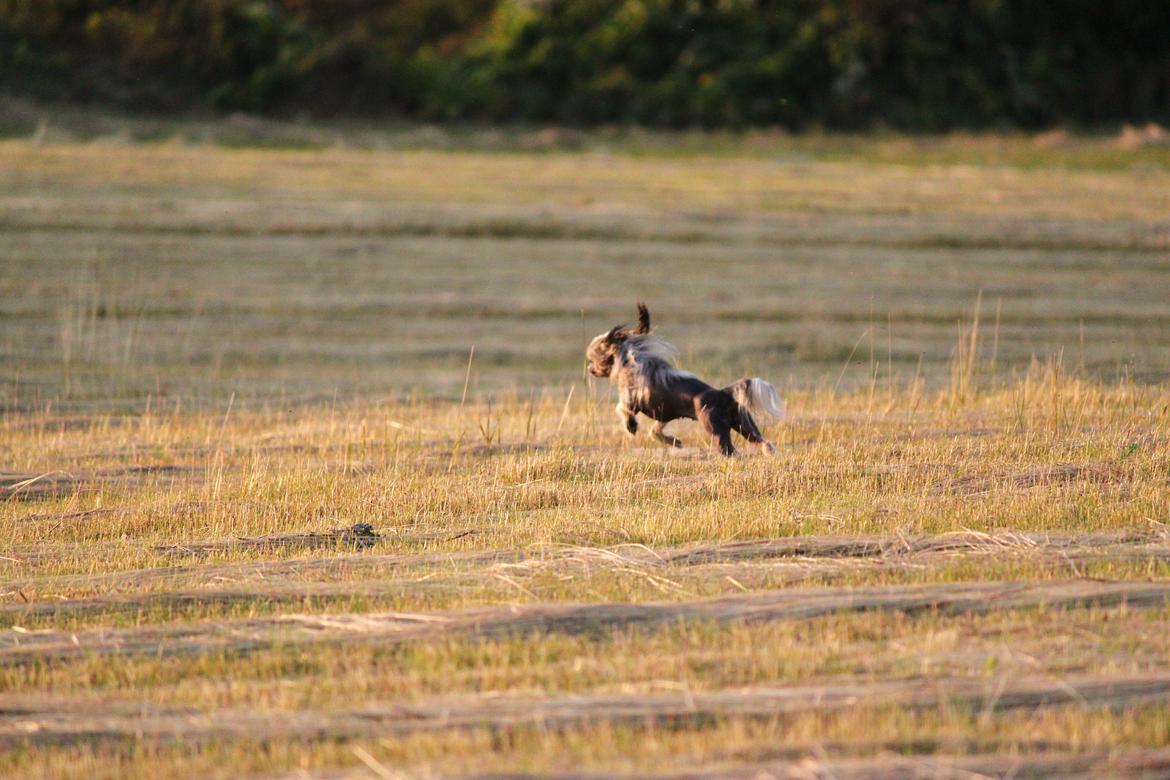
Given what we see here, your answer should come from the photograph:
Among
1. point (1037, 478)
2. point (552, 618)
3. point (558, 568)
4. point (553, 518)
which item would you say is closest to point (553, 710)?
point (552, 618)

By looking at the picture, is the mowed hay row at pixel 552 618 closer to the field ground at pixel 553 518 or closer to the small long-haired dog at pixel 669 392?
the field ground at pixel 553 518

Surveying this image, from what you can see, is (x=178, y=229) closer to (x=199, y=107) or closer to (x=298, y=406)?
(x=298, y=406)

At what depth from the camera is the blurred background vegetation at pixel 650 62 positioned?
40500 mm

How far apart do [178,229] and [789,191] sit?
1066 centimetres

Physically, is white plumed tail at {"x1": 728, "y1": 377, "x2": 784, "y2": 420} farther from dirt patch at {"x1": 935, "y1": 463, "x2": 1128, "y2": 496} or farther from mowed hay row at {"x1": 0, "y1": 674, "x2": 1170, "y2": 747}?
mowed hay row at {"x1": 0, "y1": 674, "x2": 1170, "y2": 747}

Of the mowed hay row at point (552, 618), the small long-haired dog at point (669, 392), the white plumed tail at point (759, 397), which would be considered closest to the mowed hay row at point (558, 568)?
the mowed hay row at point (552, 618)

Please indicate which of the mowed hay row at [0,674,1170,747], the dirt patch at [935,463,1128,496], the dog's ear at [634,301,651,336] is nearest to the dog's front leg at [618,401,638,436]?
the dog's ear at [634,301,651,336]

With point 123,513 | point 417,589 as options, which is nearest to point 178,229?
point 123,513

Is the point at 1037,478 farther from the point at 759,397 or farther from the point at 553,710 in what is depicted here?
the point at 553,710

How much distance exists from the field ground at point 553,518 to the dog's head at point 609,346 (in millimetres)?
642

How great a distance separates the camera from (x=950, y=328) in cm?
1809

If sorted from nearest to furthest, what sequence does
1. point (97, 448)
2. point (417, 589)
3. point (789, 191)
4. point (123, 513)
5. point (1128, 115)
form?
point (417, 589) < point (123, 513) < point (97, 448) < point (789, 191) < point (1128, 115)

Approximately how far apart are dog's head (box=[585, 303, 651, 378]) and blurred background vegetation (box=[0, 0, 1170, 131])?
3088cm

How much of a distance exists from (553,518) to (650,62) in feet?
118
